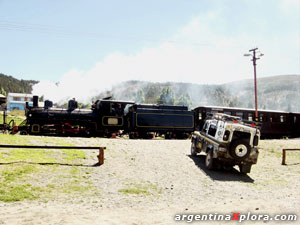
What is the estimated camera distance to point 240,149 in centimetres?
1095

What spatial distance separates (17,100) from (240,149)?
3993 inches

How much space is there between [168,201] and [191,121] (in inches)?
609

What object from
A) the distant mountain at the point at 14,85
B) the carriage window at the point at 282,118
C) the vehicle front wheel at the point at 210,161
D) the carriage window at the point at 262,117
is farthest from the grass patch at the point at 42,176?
the distant mountain at the point at 14,85

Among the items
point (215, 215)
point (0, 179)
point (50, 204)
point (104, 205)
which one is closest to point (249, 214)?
point (215, 215)

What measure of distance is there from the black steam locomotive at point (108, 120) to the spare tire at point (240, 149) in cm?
1096

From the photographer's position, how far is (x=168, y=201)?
7746 mm

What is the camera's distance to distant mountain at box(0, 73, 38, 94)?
146m

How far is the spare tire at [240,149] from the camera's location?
429 inches

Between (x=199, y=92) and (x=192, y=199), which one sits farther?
(x=199, y=92)

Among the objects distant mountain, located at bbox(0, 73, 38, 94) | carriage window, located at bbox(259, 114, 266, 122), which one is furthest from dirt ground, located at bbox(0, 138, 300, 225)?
distant mountain, located at bbox(0, 73, 38, 94)

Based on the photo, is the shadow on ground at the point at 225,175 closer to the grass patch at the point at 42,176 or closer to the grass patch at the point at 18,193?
the grass patch at the point at 42,176

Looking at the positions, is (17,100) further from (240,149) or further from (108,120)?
(240,149)

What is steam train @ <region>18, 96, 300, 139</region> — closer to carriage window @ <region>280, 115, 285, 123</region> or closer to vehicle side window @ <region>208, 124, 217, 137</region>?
vehicle side window @ <region>208, 124, 217, 137</region>

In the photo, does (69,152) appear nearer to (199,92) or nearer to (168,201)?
(168,201)
